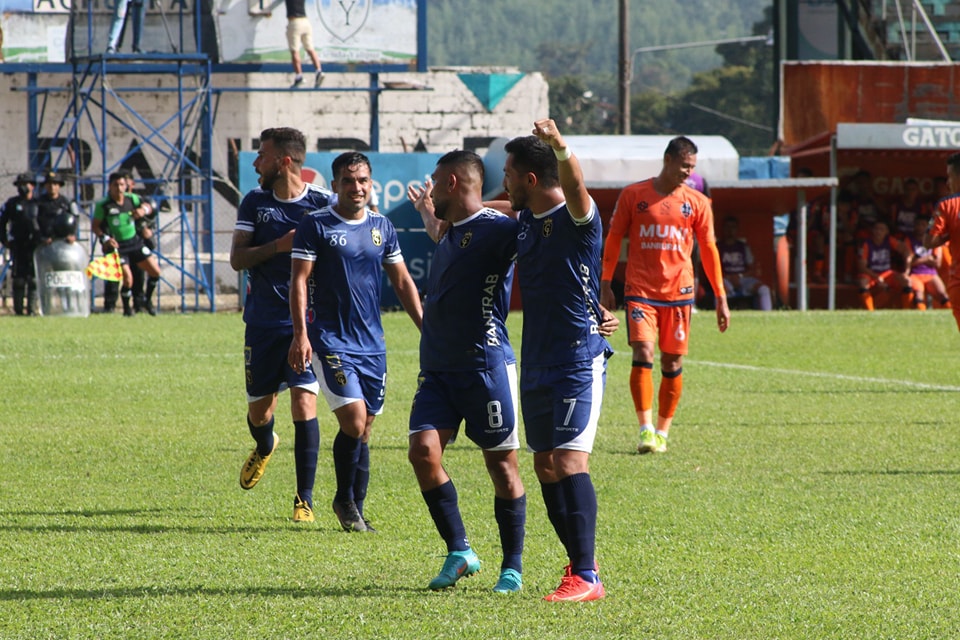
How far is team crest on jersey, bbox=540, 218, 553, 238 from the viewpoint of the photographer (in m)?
5.70

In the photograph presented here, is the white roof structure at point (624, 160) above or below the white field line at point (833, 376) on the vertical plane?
above

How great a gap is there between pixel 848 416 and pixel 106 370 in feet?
25.9

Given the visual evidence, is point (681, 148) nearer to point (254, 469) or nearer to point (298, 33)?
point (254, 469)

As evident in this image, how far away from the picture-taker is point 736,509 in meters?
7.77

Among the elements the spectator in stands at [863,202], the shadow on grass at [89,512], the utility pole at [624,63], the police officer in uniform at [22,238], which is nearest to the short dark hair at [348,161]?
the shadow on grass at [89,512]

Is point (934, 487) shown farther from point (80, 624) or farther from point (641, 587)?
point (80, 624)

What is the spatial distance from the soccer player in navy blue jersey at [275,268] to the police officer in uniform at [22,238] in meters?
16.4

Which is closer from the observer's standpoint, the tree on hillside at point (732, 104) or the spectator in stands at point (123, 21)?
the spectator in stands at point (123, 21)

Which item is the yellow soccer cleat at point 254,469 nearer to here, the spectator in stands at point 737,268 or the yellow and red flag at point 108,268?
the yellow and red flag at point 108,268

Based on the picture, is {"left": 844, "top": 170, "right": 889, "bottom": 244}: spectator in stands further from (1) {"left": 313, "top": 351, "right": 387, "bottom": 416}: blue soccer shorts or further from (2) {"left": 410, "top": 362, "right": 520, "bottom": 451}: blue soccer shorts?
(2) {"left": 410, "top": 362, "right": 520, "bottom": 451}: blue soccer shorts

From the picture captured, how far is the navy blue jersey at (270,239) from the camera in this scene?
25.8 ft

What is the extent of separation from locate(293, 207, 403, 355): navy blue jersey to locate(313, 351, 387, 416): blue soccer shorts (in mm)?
44

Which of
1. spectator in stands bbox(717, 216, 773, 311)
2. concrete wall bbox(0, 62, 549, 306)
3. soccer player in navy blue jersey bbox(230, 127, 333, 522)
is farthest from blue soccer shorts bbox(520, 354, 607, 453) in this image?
concrete wall bbox(0, 62, 549, 306)

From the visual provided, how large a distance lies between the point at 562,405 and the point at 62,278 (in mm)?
18918
